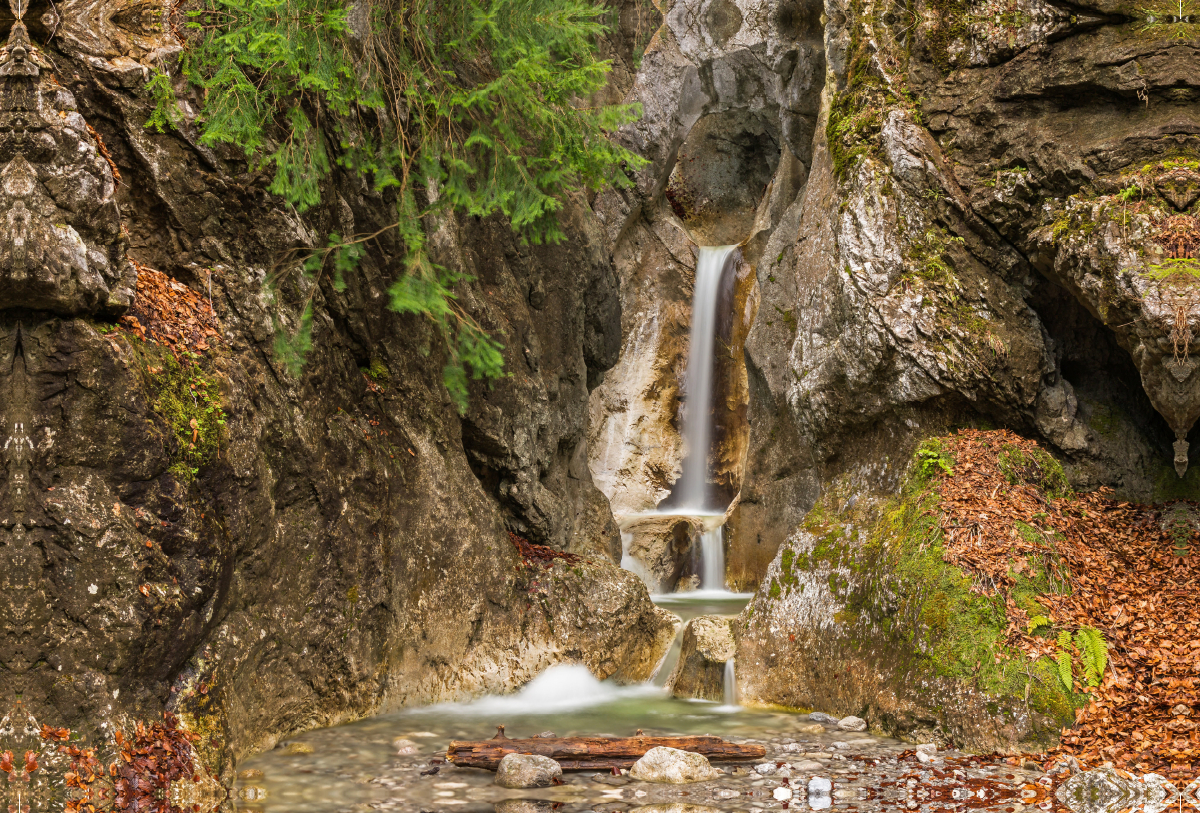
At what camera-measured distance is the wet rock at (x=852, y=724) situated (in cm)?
771

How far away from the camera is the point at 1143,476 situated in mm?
9242

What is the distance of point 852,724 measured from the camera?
25.4ft

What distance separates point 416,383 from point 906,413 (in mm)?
5825

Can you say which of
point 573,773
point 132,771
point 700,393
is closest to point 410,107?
point 132,771

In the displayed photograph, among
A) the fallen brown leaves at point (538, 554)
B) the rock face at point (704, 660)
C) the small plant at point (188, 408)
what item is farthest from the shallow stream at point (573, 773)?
the small plant at point (188, 408)

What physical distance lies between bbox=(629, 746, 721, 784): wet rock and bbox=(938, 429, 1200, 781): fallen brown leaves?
271 cm

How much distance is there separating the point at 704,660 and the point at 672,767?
3.18 m

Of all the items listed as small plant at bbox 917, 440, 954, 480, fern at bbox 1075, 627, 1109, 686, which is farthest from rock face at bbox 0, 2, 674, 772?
fern at bbox 1075, 627, 1109, 686

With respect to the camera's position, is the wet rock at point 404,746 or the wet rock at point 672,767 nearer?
the wet rock at point 672,767

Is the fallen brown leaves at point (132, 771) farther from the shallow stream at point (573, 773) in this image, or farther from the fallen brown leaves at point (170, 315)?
the fallen brown leaves at point (170, 315)

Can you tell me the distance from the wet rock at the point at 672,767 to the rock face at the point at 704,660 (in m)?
2.85

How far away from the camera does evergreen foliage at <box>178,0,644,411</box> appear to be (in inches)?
276

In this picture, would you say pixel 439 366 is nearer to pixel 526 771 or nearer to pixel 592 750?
pixel 592 750

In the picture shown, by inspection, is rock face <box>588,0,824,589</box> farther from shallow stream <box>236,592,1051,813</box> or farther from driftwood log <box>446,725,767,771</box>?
driftwood log <box>446,725,767,771</box>
